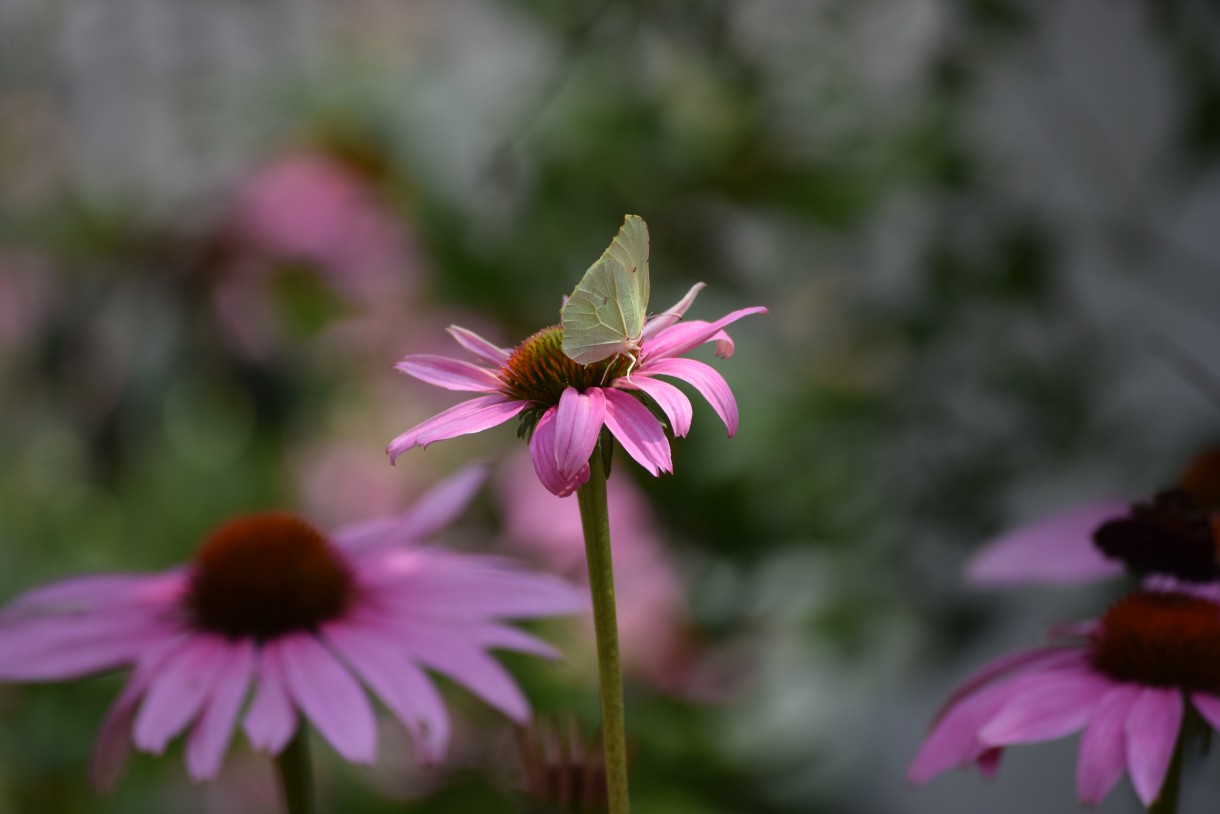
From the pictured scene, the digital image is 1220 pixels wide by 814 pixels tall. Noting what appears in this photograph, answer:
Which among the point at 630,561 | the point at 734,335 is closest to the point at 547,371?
the point at 630,561

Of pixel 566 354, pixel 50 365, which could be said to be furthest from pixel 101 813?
pixel 566 354

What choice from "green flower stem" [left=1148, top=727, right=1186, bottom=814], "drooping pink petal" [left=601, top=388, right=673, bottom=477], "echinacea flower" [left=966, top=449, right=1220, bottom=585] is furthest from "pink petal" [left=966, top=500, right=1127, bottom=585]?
"drooping pink petal" [left=601, top=388, right=673, bottom=477]

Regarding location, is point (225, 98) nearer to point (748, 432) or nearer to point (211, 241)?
point (211, 241)

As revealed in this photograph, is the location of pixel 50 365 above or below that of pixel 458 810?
above

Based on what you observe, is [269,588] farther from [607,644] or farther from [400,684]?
[607,644]

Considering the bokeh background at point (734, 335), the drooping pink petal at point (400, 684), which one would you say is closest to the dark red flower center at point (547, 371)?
the drooping pink petal at point (400, 684)

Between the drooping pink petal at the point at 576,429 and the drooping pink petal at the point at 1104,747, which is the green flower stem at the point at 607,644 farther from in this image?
the drooping pink petal at the point at 1104,747
